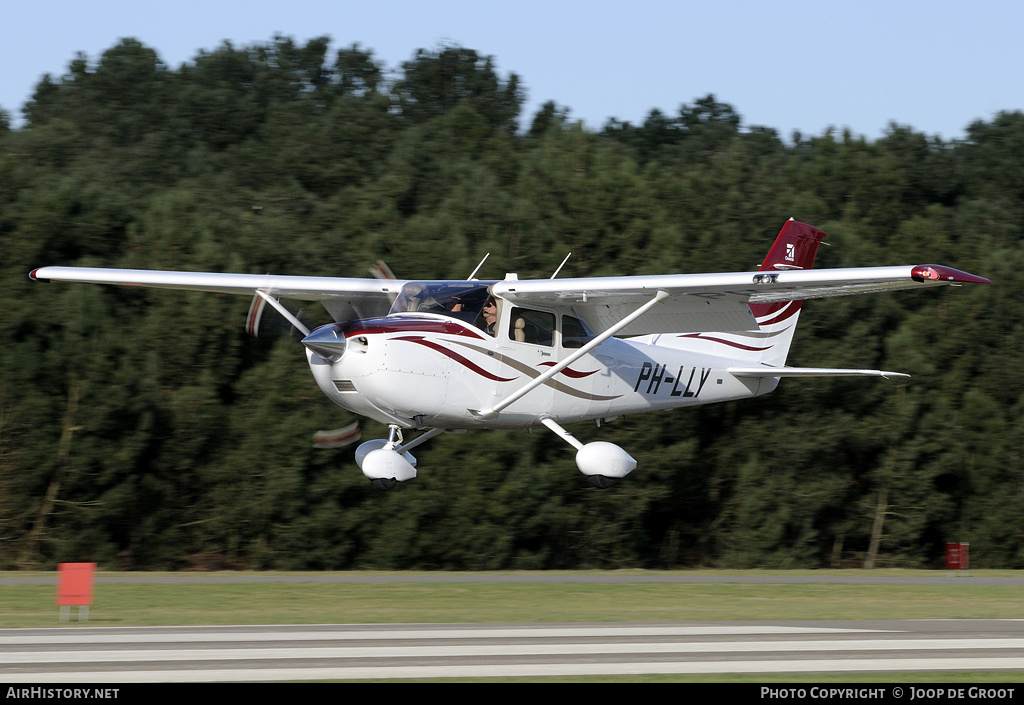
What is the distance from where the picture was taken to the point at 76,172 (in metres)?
34.9

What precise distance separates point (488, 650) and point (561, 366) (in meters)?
6.06

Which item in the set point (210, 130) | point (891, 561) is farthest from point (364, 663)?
point (210, 130)

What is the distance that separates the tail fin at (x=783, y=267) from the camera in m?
21.0

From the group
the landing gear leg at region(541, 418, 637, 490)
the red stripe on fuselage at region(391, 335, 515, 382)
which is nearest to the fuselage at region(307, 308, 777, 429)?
the red stripe on fuselage at region(391, 335, 515, 382)

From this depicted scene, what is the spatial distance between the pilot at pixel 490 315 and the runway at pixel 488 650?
4.58 meters

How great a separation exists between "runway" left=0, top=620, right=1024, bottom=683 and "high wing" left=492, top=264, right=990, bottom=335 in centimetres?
399

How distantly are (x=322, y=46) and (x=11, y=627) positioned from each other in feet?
170

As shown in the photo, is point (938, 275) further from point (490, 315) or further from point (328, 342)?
point (328, 342)

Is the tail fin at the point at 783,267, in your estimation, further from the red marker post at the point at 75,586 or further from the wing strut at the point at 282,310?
the red marker post at the point at 75,586

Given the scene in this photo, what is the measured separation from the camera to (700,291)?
15180mm

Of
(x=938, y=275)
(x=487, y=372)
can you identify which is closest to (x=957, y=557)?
(x=938, y=275)

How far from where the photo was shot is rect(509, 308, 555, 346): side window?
15.9 m

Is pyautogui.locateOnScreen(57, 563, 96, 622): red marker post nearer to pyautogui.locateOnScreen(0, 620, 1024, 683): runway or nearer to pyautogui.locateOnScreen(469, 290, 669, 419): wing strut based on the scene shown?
pyautogui.locateOnScreen(0, 620, 1024, 683): runway
